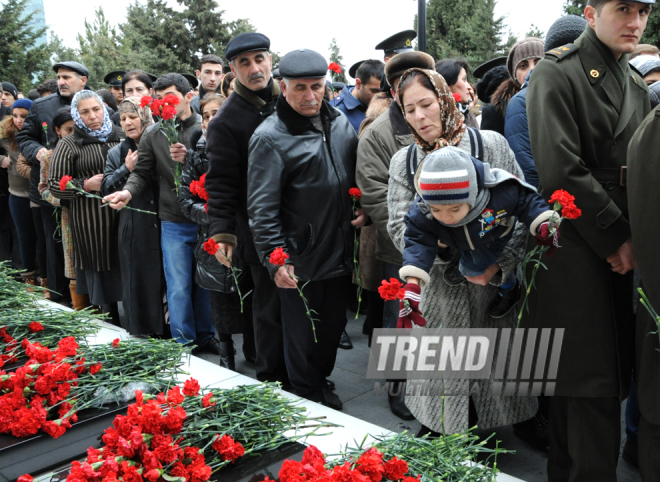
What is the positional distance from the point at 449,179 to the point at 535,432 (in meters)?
1.63

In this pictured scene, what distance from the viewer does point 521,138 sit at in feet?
10.4

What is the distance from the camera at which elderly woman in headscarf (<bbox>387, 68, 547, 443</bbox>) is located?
2.57m

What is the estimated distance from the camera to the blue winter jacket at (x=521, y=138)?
3.12 metres

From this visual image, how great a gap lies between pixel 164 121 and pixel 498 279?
2.75 meters

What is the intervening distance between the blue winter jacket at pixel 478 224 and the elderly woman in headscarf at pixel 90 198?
3.37m

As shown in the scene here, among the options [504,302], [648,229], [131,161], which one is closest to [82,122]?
[131,161]

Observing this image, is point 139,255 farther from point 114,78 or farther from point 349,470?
point 114,78

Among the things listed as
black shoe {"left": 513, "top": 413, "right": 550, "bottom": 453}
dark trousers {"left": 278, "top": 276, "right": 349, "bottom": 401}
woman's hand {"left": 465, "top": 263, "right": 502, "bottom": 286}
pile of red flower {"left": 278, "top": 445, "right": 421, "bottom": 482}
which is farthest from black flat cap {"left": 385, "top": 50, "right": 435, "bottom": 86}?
pile of red flower {"left": 278, "top": 445, "right": 421, "bottom": 482}

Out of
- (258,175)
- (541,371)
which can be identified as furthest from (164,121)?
(541,371)

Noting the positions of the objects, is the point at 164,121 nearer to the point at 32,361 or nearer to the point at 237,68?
the point at 237,68

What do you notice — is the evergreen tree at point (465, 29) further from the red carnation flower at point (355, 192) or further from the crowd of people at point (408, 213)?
the red carnation flower at point (355, 192)

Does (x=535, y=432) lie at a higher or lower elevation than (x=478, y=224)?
lower

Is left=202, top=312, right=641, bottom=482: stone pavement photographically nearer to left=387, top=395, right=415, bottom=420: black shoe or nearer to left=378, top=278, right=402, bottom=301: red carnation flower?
left=387, top=395, right=415, bottom=420: black shoe

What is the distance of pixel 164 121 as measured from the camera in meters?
4.31
